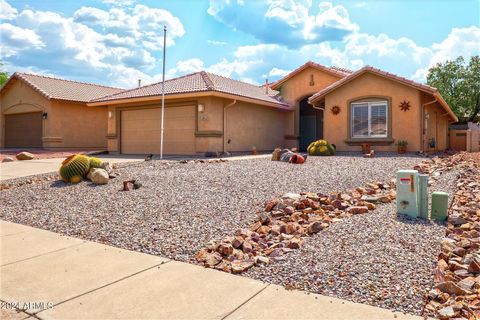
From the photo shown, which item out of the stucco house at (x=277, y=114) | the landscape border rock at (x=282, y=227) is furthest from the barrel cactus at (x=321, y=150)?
the landscape border rock at (x=282, y=227)

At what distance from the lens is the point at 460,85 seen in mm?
35594

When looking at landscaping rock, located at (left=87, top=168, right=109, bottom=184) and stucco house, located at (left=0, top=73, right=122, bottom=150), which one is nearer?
landscaping rock, located at (left=87, top=168, right=109, bottom=184)

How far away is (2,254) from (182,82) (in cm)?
1548

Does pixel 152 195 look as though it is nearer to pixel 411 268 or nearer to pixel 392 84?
pixel 411 268

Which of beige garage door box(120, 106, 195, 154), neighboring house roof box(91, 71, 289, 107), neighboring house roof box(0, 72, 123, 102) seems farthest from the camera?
neighboring house roof box(0, 72, 123, 102)

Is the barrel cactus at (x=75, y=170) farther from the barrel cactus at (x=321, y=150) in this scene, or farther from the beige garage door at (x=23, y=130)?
the beige garage door at (x=23, y=130)

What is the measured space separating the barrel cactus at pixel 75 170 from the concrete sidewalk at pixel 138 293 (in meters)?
4.84

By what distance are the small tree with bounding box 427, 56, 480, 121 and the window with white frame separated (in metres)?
23.8

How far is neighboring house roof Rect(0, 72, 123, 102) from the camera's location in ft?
75.2

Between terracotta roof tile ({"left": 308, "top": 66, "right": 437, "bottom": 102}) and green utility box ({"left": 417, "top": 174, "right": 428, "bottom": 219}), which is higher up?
terracotta roof tile ({"left": 308, "top": 66, "right": 437, "bottom": 102})

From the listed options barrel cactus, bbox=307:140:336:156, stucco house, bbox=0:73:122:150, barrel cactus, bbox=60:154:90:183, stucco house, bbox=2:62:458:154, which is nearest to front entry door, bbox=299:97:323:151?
stucco house, bbox=2:62:458:154

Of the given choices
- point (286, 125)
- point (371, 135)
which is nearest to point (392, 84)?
point (371, 135)

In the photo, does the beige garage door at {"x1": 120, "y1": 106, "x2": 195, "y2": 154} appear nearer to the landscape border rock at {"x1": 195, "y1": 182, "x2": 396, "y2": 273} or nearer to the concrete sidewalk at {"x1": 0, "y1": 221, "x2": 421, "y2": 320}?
the landscape border rock at {"x1": 195, "y1": 182, "x2": 396, "y2": 273}

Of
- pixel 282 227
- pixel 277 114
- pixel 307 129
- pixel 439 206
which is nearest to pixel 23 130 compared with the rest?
pixel 277 114
